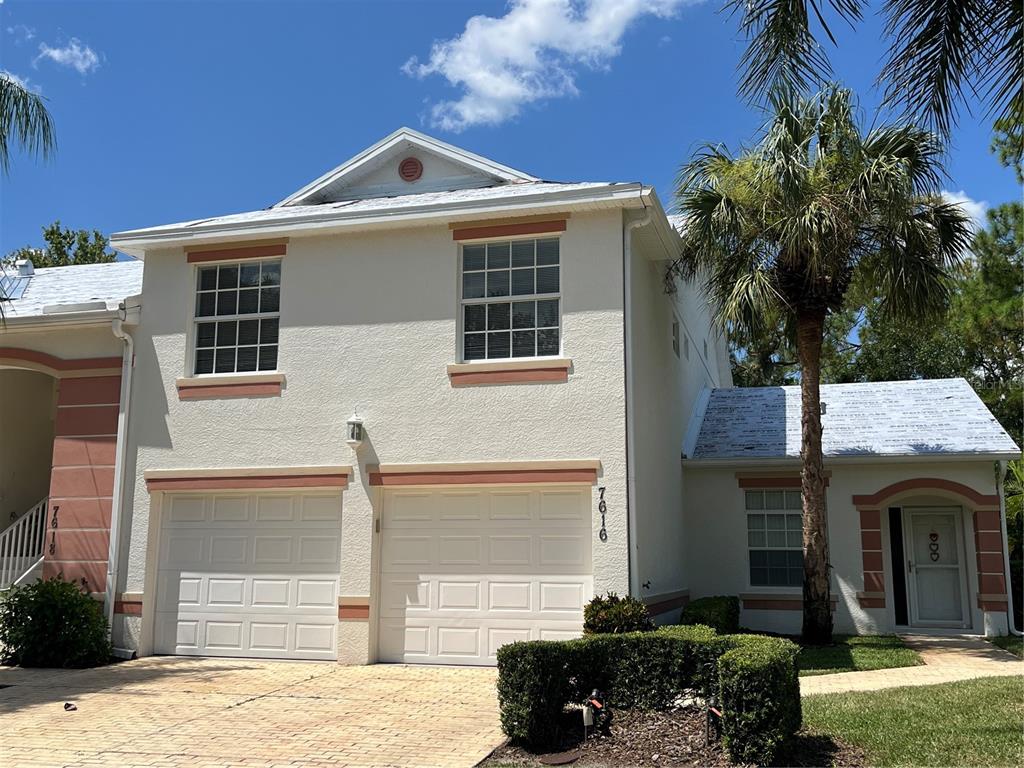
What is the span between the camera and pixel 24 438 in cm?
1717

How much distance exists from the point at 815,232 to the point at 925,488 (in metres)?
5.67

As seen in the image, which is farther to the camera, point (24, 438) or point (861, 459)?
point (24, 438)

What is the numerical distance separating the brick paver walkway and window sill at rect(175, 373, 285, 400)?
8090 millimetres

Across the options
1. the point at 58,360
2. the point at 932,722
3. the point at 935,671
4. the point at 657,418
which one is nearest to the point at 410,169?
the point at 657,418

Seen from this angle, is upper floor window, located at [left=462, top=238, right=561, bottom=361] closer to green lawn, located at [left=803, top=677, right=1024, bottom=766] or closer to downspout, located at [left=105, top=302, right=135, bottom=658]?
downspout, located at [left=105, top=302, right=135, bottom=658]

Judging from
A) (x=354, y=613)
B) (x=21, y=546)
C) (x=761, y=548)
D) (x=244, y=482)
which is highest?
(x=244, y=482)

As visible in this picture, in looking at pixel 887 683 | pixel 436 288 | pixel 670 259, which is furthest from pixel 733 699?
pixel 670 259

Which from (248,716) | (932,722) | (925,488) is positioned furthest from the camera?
(925,488)

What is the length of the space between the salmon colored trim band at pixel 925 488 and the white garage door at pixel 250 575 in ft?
29.9

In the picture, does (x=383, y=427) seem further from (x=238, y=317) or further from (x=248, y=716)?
(x=248, y=716)

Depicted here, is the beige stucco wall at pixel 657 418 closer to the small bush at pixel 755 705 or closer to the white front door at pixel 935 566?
the white front door at pixel 935 566

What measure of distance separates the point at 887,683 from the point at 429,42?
35.0ft

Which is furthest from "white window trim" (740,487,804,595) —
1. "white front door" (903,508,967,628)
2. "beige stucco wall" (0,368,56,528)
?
"beige stucco wall" (0,368,56,528)

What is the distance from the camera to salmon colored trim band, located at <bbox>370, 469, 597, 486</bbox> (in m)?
11.8
